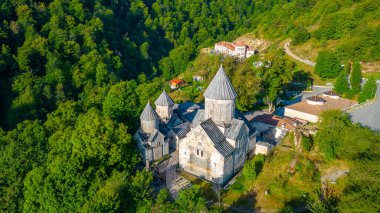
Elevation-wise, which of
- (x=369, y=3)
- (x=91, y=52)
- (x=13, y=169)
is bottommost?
(x=13, y=169)

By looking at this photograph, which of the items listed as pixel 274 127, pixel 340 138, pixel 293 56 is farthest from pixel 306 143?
pixel 293 56

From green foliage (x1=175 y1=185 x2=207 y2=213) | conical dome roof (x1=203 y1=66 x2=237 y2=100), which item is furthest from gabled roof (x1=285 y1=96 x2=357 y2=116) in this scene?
green foliage (x1=175 y1=185 x2=207 y2=213)

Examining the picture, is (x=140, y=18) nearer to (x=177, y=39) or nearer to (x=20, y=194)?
(x=177, y=39)

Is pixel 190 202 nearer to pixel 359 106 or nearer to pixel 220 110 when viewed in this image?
pixel 220 110

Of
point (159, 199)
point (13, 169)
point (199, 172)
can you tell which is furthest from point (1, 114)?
point (159, 199)

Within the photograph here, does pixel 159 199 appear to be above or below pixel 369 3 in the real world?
below

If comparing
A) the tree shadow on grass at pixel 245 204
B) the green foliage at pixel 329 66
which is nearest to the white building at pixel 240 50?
the green foliage at pixel 329 66

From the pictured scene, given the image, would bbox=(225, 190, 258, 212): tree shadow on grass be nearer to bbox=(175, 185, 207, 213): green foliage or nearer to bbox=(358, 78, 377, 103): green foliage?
bbox=(175, 185, 207, 213): green foliage
